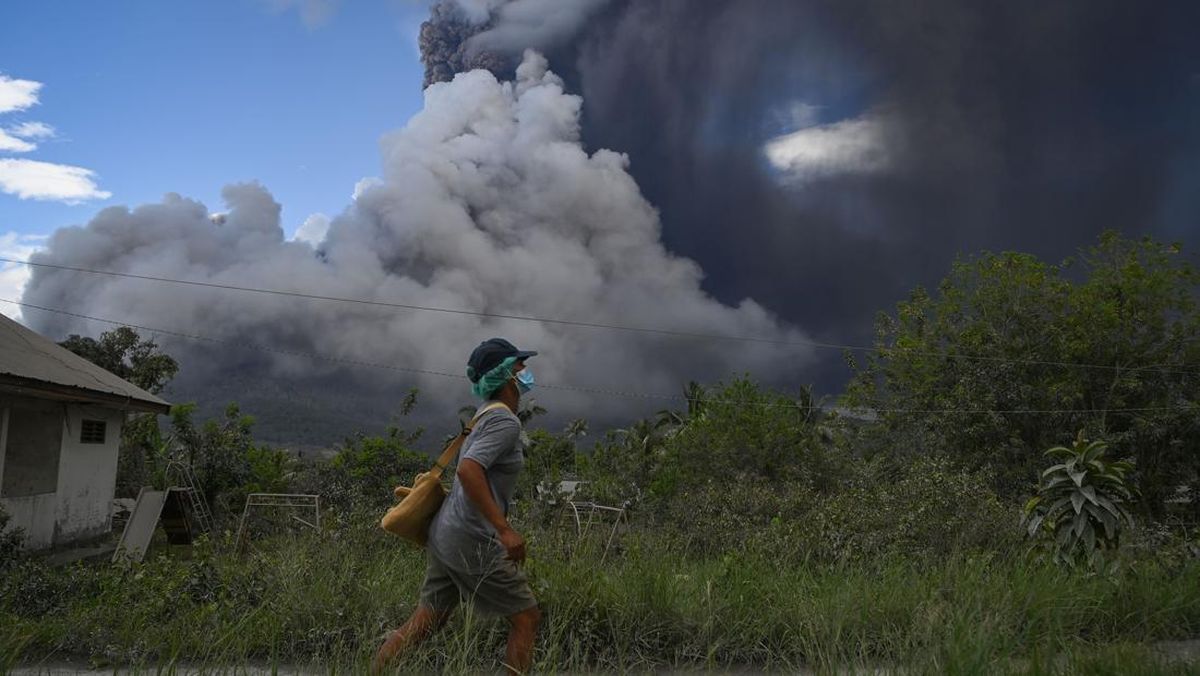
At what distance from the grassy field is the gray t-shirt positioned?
0.95 ft

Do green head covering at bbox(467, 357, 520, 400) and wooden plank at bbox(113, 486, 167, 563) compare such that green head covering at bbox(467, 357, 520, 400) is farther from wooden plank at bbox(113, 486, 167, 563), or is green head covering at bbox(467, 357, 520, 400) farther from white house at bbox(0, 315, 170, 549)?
wooden plank at bbox(113, 486, 167, 563)

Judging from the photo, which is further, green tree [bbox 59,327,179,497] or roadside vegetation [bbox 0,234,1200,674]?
green tree [bbox 59,327,179,497]

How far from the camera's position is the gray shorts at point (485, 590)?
3590 millimetres

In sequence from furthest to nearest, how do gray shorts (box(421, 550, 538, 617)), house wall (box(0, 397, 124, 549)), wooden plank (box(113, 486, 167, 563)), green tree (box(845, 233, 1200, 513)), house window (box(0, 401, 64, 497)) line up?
green tree (box(845, 233, 1200, 513))
wooden plank (box(113, 486, 167, 563))
house window (box(0, 401, 64, 497))
house wall (box(0, 397, 124, 549))
gray shorts (box(421, 550, 538, 617))

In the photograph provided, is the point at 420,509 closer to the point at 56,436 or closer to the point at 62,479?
the point at 56,436

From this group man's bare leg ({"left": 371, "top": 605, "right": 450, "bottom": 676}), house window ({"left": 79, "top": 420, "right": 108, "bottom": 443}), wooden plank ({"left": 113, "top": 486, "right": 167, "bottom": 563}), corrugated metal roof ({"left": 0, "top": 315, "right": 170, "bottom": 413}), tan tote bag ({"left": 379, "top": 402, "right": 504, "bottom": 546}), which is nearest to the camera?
man's bare leg ({"left": 371, "top": 605, "right": 450, "bottom": 676})

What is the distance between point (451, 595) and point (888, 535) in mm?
4798

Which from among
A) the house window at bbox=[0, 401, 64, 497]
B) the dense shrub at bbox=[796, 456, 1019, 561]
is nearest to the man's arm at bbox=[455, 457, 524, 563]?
the dense shrub at bbox=[796, 456, 1019, 561]


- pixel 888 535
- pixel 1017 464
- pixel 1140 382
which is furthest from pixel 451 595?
pixel 1140 382

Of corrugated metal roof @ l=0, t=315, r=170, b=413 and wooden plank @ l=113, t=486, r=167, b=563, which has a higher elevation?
corrugated metal roof @ l=0, t=315, r=170, b=413

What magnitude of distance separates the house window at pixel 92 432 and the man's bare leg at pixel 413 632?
14333 millimetres

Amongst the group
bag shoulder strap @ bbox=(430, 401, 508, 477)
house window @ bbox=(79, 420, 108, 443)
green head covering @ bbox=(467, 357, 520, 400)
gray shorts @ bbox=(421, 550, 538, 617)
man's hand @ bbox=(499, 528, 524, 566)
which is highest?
green head covering @ bbox=(467, 357, 520, 400)

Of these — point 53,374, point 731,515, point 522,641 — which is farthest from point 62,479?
point 522,641

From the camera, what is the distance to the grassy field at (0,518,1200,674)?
412 cm
